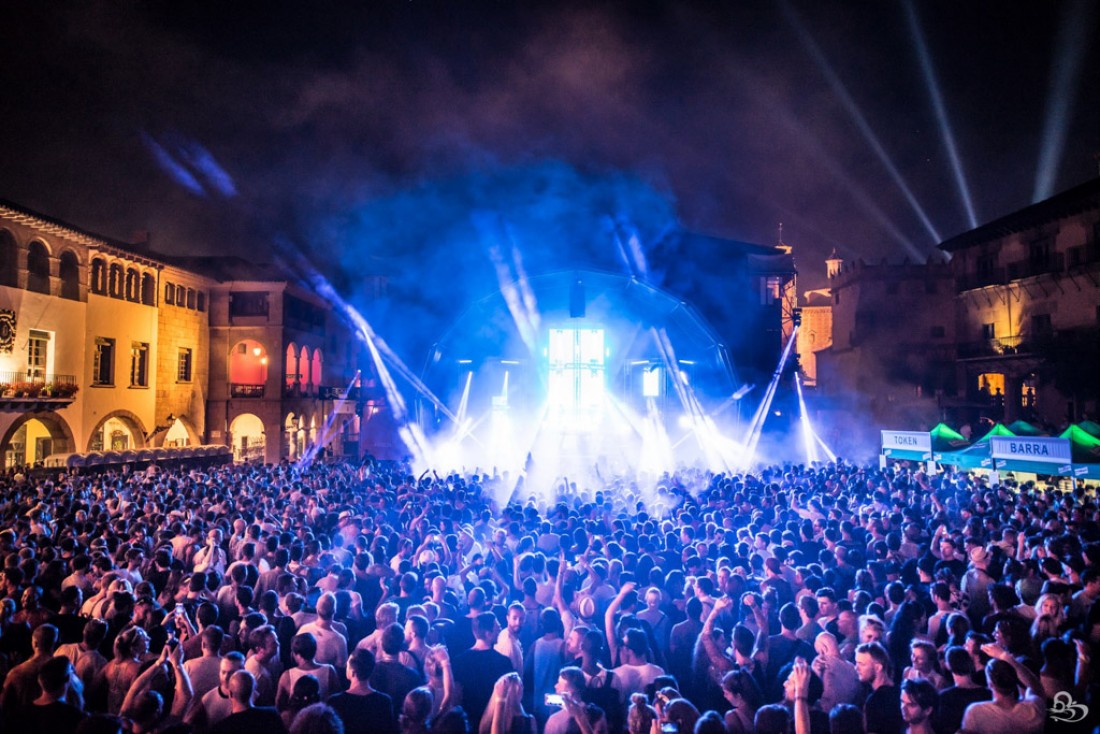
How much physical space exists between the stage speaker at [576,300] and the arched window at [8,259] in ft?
62.5

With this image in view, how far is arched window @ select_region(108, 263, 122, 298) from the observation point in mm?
28394

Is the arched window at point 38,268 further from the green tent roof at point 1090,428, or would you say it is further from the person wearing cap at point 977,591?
the green tent roof at point 1090,428

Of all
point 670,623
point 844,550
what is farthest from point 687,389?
point 670,623

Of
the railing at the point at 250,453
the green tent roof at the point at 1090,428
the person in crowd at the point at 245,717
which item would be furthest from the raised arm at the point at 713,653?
the railing at the point at 250,453

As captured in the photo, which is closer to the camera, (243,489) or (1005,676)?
(1005,676)

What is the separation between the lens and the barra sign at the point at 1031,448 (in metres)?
13.8

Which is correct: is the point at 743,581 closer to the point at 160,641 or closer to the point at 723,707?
the point at 723,707

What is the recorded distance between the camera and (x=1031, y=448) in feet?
47.5

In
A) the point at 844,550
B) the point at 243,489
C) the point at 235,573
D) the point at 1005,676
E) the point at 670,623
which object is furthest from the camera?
the point at 243,489

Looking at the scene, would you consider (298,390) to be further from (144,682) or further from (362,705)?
(362,705)

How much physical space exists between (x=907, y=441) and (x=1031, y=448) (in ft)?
14.7

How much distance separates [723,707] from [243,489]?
11752mm

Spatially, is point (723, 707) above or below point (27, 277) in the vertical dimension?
below

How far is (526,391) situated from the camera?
32.6 metres
